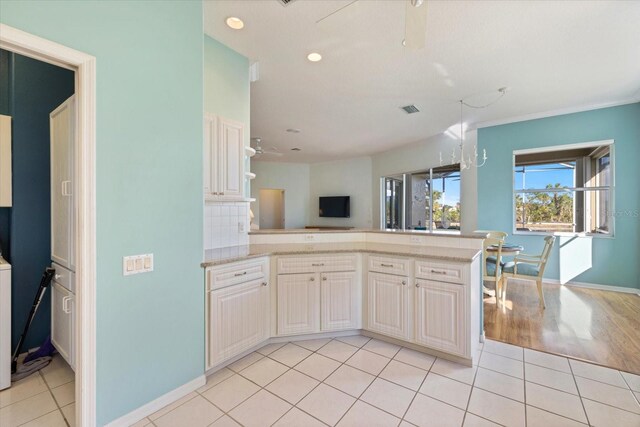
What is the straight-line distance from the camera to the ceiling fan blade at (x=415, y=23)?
58.1 inches

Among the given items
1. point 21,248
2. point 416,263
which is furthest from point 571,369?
point 21,248

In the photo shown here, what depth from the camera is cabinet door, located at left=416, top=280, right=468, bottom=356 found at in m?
2.19

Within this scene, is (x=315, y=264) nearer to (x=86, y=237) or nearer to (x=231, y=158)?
(x=231, y=158)

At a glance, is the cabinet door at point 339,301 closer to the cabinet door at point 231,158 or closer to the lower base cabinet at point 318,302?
the lower base cabinet at point 318,302

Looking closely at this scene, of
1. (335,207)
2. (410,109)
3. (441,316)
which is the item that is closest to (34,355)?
(441,316)

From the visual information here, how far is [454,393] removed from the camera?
1887 mm

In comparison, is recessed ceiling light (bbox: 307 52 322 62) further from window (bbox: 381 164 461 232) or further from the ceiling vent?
window (bbox: 381 164 461 232)

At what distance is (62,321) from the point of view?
2074mm

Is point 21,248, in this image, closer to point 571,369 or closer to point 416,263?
point 416,263

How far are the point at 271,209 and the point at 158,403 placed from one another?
841 centimetres

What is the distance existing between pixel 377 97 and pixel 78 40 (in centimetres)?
335

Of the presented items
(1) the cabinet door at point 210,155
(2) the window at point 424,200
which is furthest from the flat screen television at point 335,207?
(1) the cabinet door at point 210,155

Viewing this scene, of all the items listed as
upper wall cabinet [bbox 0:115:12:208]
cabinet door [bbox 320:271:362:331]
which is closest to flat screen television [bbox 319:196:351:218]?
cabinet door [bbox 320:271:362:331]

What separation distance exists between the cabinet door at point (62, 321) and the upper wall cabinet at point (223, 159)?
1188mm
